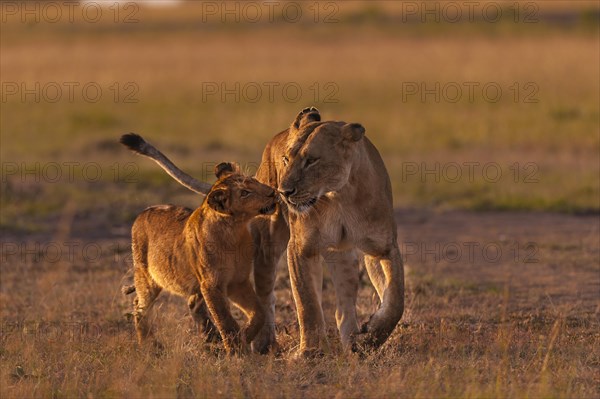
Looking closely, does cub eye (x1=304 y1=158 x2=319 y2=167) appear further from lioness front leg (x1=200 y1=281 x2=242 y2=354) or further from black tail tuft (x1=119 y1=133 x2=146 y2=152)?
black tail tuft (x1=119 y1=133 x2=146 y2=152)

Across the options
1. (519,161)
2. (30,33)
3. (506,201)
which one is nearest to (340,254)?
(506,201)

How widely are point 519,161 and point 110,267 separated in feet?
27.7

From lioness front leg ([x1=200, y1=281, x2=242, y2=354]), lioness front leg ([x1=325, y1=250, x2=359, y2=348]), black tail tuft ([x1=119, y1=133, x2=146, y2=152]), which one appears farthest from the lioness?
black tail tuft ([x1=119, y1=133, x2=146, y2=152])

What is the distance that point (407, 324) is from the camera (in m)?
7.57

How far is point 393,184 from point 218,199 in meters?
8.85

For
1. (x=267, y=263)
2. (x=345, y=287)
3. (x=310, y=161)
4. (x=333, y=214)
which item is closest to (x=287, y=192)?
(x=310, y=161)

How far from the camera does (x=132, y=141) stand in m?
7.27

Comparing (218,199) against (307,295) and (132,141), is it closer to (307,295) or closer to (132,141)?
(307,295)

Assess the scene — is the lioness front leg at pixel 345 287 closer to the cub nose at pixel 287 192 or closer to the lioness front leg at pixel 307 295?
the lioness front leg at pixel 307 295

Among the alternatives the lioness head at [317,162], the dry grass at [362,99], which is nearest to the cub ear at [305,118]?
the lioness head at [317,162]

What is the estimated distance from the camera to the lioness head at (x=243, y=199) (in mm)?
6551

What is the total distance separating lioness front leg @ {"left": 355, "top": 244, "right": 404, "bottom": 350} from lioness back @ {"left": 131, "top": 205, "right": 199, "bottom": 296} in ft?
3.50

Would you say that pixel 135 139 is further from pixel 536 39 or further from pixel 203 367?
pixel 536 39

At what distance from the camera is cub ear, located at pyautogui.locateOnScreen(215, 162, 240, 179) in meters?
7.01
